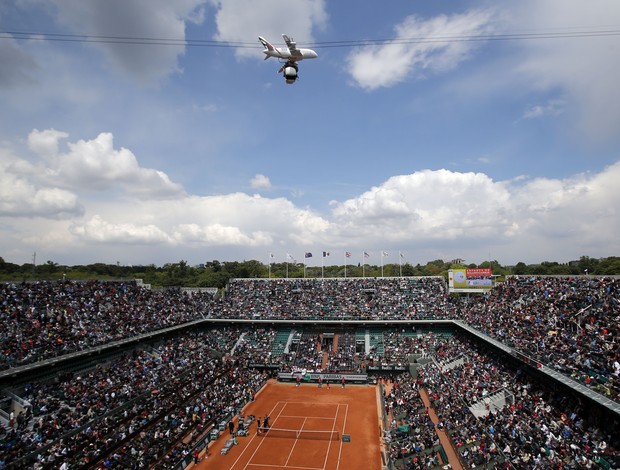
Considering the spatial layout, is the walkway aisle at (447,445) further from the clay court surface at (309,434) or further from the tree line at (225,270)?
the tree line at (225,270)

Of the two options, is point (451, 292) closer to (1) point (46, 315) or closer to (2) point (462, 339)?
(2) point (462, 339)

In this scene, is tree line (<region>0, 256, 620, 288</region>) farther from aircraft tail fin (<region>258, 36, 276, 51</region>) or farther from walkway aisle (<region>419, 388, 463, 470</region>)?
aircraft tail fin (<region>258, 36, 276, 51</region>)

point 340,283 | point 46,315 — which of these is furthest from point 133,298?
point 340,283

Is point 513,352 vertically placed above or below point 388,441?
above

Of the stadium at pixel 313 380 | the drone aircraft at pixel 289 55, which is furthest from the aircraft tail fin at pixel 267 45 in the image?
the stadium at pixel 313 380

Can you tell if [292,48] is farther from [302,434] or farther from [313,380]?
[313,380]

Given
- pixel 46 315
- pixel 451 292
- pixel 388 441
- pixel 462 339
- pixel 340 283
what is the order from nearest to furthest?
pixel 388 441
pixel 46 315
pixel 462 339
pixel 451 292
pixel 340 283
